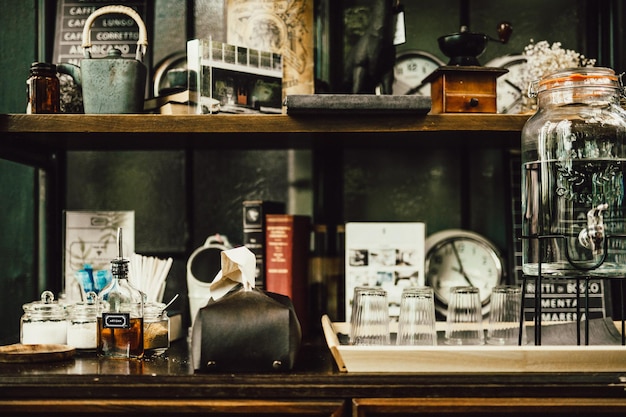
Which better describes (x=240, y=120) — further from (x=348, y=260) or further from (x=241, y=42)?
(x=348, y=260)

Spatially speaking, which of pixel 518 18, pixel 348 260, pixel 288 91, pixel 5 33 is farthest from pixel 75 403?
pixel 518 18

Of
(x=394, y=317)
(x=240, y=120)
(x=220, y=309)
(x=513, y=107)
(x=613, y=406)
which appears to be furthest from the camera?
(x=513, y=107)

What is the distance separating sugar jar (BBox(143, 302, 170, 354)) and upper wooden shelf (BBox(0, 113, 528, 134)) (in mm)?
422

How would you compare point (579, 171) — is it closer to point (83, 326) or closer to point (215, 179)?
point (215, 179)

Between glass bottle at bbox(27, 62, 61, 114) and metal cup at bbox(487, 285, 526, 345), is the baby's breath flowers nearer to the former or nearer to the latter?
metal cup at bbox(487, 285, 526, 345)

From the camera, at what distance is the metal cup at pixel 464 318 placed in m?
1.67

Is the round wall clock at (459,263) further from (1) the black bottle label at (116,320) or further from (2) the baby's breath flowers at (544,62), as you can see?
→ (1) the black bottle label at (116,320)

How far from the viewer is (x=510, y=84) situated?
1.99 meters

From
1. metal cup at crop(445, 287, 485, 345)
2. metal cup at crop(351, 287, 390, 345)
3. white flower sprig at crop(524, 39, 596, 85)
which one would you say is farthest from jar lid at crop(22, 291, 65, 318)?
white flower sprig at crop(524, 39, 596, 85)

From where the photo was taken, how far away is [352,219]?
6.72 ft

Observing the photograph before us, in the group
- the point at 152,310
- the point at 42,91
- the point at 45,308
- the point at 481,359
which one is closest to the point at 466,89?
the point at 481,359

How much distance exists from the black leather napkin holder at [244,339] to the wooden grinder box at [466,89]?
2.19 feet

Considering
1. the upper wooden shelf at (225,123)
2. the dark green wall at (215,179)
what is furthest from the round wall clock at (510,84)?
the upper wooden shelf at (225,123)

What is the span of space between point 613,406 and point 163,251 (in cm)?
126
